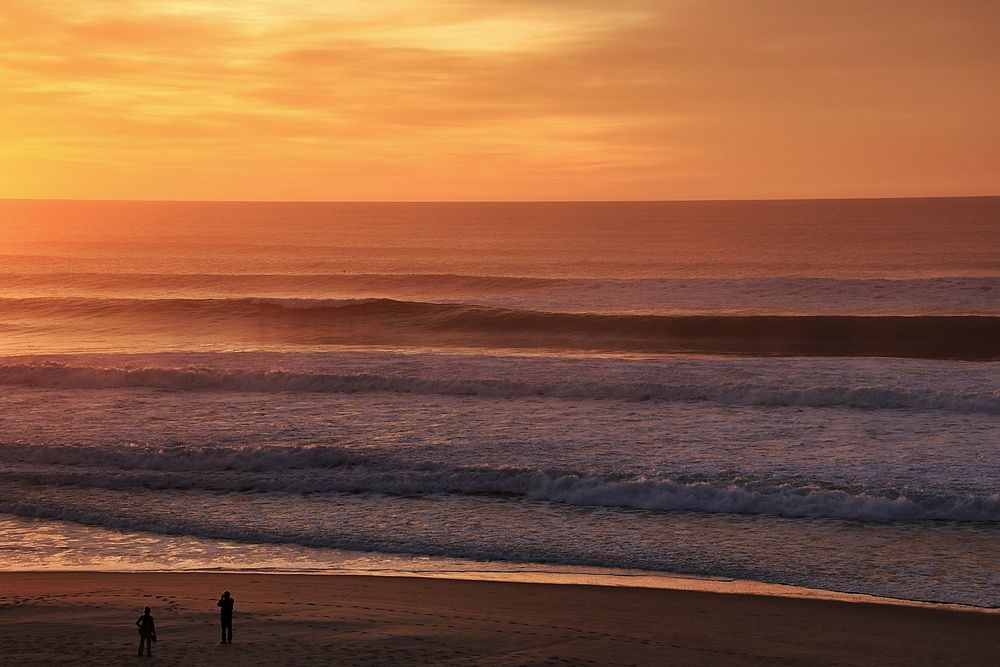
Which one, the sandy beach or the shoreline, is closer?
the sandy beach

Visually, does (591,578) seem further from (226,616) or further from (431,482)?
(431,482)

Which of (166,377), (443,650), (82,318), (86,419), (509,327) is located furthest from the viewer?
(82,318)

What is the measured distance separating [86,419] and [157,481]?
581cm

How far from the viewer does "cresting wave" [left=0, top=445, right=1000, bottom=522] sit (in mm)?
15211

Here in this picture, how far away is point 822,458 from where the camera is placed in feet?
59.5

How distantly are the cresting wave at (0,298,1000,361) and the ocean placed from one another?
0.16m

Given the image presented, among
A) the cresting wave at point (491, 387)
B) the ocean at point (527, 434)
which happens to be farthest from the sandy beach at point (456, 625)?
the cresting wave at point (491, 387)

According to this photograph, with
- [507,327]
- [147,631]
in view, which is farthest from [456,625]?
[507,327]

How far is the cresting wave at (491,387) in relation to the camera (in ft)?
75.6

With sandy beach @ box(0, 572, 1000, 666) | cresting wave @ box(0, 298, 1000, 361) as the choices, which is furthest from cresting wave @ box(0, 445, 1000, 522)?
cresting wave @ box(0, 298, 1000, 361)

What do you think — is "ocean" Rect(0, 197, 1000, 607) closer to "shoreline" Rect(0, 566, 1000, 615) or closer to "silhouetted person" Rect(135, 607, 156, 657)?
"shoreline" Rect(0, 566, 1000, 615)

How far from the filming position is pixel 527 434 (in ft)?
66.8

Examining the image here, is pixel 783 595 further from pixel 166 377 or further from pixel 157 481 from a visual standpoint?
pixel 166 377

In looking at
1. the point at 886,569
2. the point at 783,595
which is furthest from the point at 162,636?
the point at 886,569
